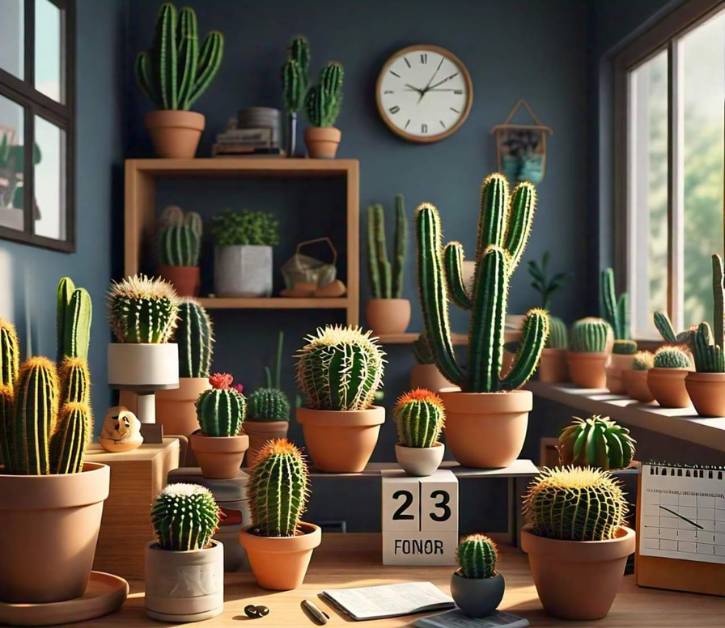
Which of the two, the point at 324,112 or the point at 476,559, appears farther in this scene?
the point at 324,112

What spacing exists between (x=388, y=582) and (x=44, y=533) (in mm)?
651

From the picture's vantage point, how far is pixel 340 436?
2.02m

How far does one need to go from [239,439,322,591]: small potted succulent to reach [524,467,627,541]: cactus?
0.44 metres

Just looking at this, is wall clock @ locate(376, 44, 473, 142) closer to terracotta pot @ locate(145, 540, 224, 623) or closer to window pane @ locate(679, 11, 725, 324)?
window pane @ locate(679, 11, 725, 324)

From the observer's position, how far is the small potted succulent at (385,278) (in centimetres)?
355

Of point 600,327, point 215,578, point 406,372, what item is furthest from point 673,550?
point 406,372

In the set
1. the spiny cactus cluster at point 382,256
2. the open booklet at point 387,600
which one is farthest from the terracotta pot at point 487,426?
the spiny cactus cluster at point 382,256

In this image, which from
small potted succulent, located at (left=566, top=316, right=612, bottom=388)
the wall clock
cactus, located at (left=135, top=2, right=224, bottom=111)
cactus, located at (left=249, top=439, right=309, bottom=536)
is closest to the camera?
cactus, located at (left=249, top=439, right=309, bottom=536)

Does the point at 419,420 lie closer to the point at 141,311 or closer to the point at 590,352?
the point at 141,311

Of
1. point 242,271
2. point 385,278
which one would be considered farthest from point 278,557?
point 385,278

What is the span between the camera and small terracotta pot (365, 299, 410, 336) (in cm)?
355

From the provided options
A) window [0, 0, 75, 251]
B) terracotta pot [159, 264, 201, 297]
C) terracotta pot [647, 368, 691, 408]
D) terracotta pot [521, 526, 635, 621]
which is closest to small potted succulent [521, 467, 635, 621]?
terracotta pot [521, 526, 635, 621]

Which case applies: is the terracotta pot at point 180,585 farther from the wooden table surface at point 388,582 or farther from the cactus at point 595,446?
the cactus at point 595,446

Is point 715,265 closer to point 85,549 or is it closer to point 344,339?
point 344,339
